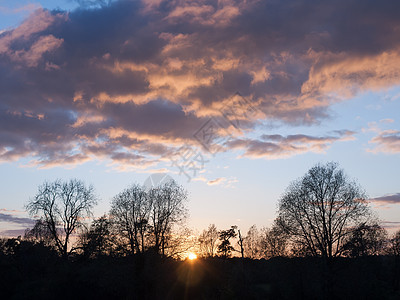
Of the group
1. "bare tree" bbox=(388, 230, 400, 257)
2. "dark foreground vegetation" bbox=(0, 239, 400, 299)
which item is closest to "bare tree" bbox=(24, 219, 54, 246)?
"dark foreground vegetation" bbox=(0, 239, 400, 299)

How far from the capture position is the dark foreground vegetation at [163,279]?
1242 inches

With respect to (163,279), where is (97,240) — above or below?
above

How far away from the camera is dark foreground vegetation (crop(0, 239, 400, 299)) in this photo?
31.5 metres

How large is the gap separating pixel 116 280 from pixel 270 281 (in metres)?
24.4

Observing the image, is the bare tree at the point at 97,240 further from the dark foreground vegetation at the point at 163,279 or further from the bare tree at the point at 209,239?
the bare tree at the point at 209,239

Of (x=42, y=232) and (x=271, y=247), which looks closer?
(x=42, y=232)

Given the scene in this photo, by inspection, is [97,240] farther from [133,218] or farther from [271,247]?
[271,247]

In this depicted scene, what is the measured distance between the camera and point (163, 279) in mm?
37219

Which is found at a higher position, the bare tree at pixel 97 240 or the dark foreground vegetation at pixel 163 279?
the bare tree at pixel 97 240

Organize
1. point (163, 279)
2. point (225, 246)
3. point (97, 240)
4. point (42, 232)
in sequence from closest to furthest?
point (163, 279), point (97, 240), point (42, 232), point (225, 246)

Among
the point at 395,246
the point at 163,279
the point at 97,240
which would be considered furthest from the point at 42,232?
the point at 395,246

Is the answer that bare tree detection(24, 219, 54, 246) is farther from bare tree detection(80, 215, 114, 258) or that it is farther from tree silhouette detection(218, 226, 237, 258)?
tree silhouette detection(218, 226, 237, 258)

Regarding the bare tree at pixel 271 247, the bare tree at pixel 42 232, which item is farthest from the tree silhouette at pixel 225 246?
the bare tree at pixel 42 232

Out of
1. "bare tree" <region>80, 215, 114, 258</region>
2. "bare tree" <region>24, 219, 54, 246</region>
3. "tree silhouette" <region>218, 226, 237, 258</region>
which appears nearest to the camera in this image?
"bare tree" <region>80, 215, 114, 258</region>
